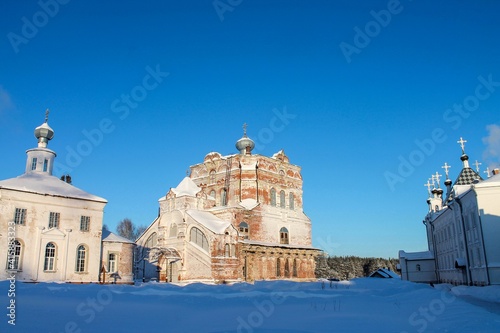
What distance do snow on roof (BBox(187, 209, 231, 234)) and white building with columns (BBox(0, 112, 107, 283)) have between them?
7441 millimetres

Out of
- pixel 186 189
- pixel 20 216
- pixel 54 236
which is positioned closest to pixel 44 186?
pixel 20 216

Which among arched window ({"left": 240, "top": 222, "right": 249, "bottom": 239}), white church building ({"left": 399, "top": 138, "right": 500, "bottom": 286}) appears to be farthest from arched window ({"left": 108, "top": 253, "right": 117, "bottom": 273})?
white church building ({"left": 399, "top": 138, "right": 500, "bottom": 286})

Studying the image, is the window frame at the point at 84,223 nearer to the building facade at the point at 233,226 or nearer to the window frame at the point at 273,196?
the building facade at the point at 233,226

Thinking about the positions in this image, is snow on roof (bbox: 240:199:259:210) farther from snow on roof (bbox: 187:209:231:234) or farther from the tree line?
the tree line

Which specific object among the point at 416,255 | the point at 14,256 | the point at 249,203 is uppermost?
the point at 249,203

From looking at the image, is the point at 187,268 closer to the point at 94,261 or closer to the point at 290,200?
the point at 94,261

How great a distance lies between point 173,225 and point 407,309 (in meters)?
24.9

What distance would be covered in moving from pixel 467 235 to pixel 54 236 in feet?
89.3

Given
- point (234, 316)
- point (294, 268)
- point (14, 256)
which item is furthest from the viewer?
point (294, 268)

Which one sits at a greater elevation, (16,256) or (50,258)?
(16,256)

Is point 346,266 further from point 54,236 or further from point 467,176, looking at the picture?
point 54,236

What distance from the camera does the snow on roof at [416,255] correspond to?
149 feet

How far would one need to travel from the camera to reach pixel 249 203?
3938 centimetres

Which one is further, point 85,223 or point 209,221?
point 209,221
